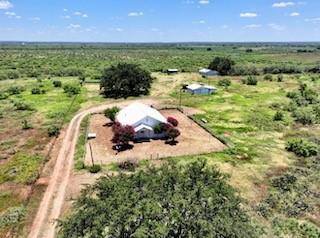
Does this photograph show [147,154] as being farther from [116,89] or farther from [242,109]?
[116,89]

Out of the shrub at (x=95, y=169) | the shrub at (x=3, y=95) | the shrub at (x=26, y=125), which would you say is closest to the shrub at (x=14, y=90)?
the shrub at (x=3, y=95)

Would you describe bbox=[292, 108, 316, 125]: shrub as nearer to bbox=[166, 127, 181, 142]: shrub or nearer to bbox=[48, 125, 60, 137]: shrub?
bbox=[166, 127, 181, 142]: shrub

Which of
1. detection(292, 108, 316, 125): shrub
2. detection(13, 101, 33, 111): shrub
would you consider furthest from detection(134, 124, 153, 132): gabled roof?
detection(13, 101, 33, 111): shrub

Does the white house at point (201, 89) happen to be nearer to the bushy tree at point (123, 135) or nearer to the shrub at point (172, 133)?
the shrub at point (172, 133)

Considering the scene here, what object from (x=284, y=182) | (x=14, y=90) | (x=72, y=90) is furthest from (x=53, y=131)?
(x=14, y=90)

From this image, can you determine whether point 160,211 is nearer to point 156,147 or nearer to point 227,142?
point 156,147

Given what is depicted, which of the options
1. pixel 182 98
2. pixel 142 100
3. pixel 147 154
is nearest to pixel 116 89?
pixel 142 100

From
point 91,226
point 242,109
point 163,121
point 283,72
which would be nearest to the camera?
point 91,226
